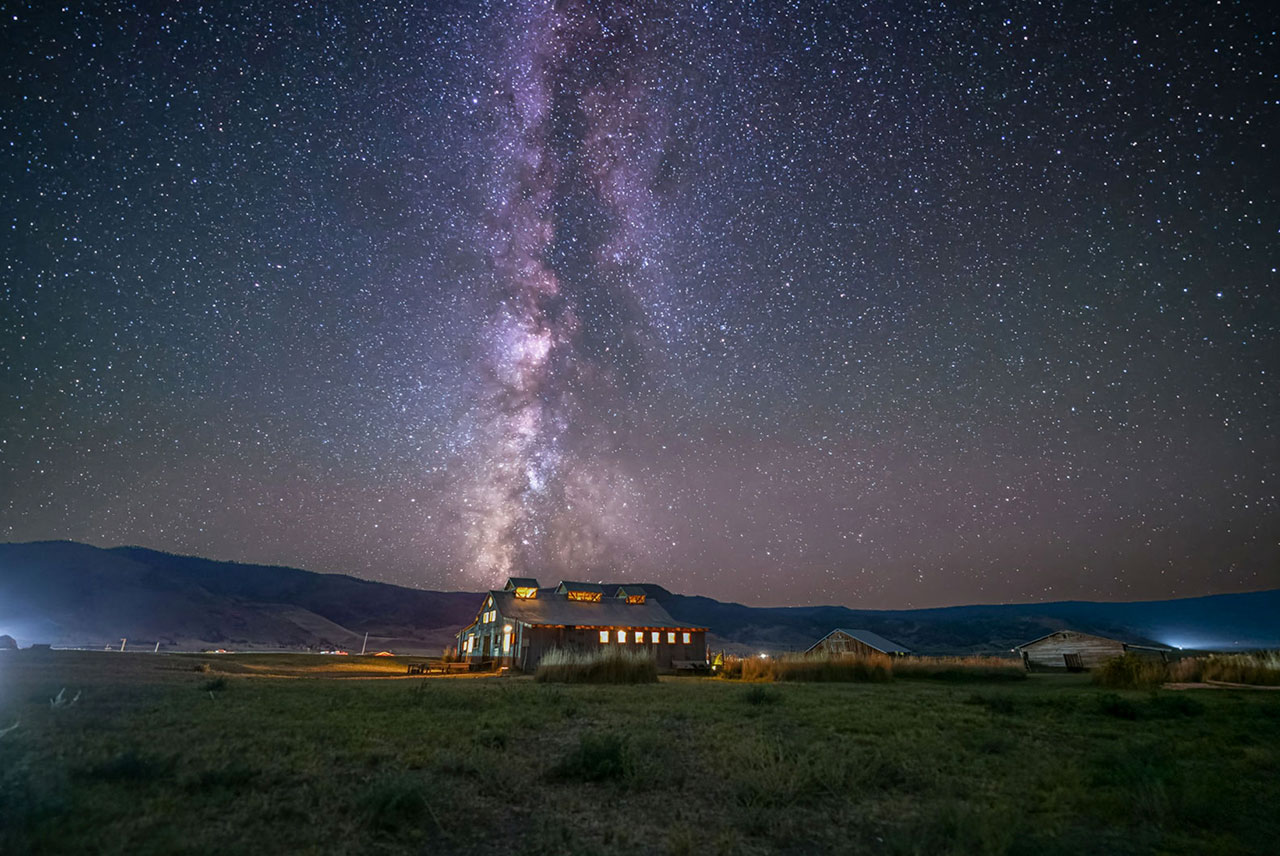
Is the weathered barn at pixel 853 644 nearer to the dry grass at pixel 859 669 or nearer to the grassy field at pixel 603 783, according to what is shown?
the dry grass at pixel 859 669

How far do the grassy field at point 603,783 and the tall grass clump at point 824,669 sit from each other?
60.1ft

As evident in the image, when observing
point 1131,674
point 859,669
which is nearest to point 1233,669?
point 1131,674

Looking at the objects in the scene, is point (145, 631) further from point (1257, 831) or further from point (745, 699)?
point (1257, 831)

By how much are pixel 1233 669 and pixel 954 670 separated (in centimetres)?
1198

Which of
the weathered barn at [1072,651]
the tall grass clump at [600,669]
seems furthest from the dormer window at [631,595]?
the weathered barn at [1072,651]

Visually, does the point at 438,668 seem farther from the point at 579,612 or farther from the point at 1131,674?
the point at 1131,674

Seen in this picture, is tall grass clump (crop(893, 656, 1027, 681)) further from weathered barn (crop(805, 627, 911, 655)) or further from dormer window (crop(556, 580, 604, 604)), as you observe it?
dormer window (crop(556, 580, 604, 604))

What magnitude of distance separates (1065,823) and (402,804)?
7114mm

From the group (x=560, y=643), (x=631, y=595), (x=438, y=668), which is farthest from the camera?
(x=631, y=595)

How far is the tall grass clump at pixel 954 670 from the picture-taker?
116 ft

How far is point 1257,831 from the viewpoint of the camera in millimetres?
7008

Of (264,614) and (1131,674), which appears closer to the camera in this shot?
(1131,674)

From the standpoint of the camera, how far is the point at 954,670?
3653 cm

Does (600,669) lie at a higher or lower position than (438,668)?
higher
